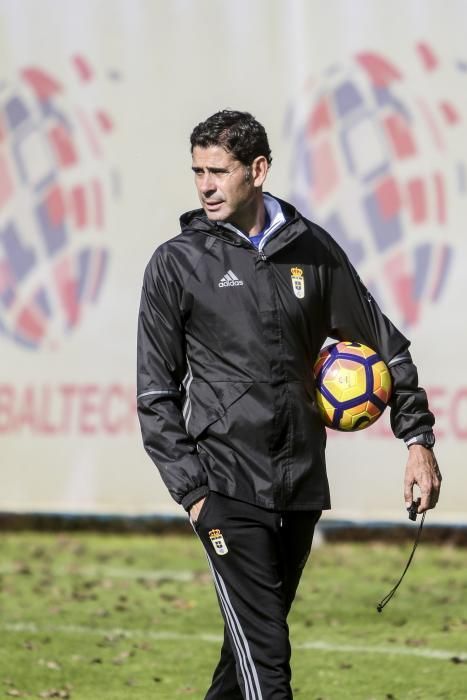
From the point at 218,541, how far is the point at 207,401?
20.8 inches

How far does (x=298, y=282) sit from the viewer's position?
5547 mm

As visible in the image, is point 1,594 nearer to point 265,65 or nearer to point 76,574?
point 76,574

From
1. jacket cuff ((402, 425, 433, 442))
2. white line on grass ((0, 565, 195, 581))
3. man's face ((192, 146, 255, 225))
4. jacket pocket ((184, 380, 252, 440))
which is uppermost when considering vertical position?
man's face ((192, 146, 255, 225))

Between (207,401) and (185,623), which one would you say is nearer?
(207,401)

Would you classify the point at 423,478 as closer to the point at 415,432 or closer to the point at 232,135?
the point at 415,432

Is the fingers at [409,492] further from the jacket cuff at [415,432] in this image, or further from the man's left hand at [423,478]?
the jacket cuff at [415,432]

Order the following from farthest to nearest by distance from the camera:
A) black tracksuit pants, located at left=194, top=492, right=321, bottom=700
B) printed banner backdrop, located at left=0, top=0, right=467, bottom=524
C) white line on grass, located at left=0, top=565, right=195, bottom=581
Result: printed banner backdrop, located at left=0, top=0, right=467, bottom=524 → white line on grass, located at left=0, top=565, right=195, bottom=581 → black tracksuit pants, located at left=194, top=492, right=321, bottom=700

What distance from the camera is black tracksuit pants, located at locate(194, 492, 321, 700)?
527cm

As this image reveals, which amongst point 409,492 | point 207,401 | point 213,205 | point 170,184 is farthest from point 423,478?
point 170,184

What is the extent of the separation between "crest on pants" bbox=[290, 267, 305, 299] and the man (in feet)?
0.06

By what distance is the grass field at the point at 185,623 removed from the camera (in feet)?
26.2

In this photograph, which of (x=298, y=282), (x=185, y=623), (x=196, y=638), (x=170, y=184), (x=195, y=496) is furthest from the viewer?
(x=170, y=184)

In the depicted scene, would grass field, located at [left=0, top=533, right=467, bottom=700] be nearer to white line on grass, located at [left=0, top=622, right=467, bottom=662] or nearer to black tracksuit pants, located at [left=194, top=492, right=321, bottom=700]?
white line on grass, located at [left=0, top=622, right=467, bottom=662]

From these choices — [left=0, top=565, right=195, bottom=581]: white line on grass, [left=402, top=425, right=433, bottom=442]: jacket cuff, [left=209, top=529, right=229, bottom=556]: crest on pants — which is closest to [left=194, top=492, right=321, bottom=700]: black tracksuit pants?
[left=209, top=529, right=229, bottom=556]: crest on pants
